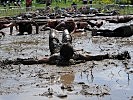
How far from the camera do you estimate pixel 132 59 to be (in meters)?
17.8

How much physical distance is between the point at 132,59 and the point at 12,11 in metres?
28.8

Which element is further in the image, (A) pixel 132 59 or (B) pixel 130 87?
(A) pixel 132 59

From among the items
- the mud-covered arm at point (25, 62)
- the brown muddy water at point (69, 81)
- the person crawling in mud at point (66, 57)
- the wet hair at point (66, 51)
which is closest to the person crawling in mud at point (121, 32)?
the brown muddy water at point (69, 81)

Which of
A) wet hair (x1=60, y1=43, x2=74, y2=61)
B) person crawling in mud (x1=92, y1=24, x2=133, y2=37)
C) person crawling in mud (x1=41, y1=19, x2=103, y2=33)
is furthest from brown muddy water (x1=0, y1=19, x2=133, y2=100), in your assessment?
person crawling in mud (x1=41, y1=19, x2=103, y2=33)

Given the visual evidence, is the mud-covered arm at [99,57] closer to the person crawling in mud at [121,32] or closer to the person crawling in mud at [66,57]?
the person crawling in mud at [66,57]

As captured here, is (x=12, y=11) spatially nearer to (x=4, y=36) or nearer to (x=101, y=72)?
(x=4, y=36)

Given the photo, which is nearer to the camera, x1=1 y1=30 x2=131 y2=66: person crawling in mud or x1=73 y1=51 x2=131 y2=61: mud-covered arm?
x1=1 y1=30 x2=131 y2=66: person crawling in mud

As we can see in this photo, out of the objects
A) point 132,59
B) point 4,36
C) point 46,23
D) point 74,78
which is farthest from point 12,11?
point 74,78

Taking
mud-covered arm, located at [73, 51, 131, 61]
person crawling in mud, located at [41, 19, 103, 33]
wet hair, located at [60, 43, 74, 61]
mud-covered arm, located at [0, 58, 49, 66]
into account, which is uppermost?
wet hair, located at [60, 43, 74, 61]

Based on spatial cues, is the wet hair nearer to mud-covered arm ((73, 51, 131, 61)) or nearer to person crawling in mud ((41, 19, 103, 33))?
mud-covered arm ((73, 51, 131, 61))

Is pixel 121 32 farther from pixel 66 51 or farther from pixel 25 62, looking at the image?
pixel 66 51

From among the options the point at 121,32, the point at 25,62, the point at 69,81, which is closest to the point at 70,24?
the point at 121,32

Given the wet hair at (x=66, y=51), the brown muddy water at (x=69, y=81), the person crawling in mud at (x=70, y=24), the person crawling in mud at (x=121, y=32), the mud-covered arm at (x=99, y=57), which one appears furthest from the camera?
the person crawling in mud at (x=70, y=24)

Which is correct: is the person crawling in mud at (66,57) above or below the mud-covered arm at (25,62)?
above
